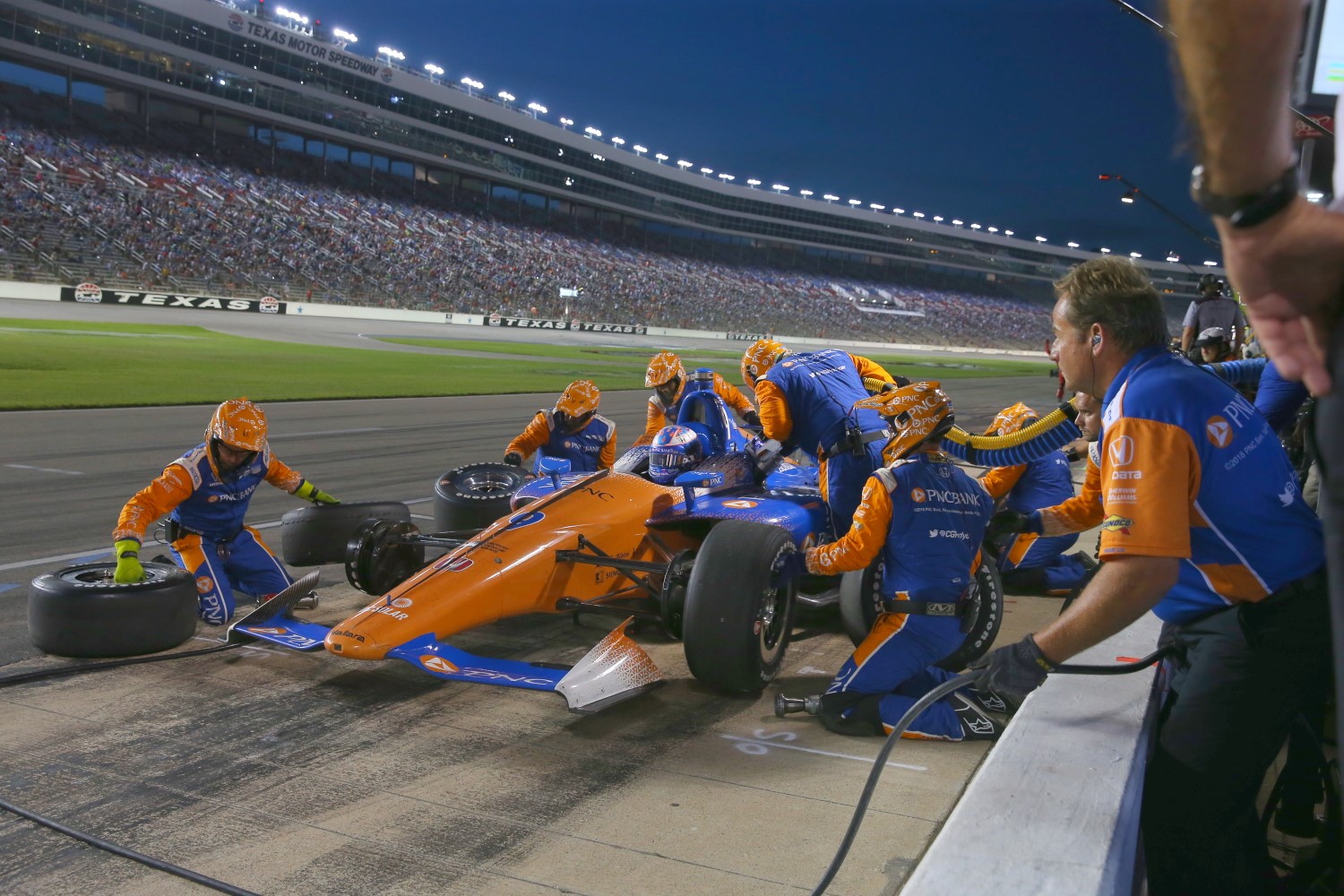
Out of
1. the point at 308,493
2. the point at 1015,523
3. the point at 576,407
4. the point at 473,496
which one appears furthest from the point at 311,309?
the point at 1015,523

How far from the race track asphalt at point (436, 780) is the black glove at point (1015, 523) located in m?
0.98

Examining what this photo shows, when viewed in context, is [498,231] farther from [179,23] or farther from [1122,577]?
[1122,577]

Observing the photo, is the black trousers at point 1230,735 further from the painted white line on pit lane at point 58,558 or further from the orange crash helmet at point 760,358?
the orange crash helmet at point 760,358

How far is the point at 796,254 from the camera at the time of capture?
9506cm

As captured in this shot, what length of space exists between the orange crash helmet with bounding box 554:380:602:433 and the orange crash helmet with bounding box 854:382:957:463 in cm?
417

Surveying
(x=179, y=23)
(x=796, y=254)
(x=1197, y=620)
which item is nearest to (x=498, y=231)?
(x=179, y=23)

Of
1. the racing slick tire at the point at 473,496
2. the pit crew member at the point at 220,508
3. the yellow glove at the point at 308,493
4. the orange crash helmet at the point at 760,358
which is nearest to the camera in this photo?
the pit crew member at the point at 220,508

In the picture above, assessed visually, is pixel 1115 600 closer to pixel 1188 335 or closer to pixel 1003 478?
pixel 1003 478

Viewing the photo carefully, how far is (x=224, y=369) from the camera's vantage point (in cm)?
2223

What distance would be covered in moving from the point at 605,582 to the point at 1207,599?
340 centimetres

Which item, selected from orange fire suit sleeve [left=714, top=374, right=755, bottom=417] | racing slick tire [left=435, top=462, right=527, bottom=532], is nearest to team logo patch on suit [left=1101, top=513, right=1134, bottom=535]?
racing slick tire [left=435, top=462, right=527, bottom=532]

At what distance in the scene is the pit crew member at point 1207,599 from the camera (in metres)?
2.44

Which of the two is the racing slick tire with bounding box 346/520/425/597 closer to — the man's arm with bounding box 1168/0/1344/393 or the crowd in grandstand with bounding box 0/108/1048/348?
the man's arm with bounding box 1168/0/1344/393

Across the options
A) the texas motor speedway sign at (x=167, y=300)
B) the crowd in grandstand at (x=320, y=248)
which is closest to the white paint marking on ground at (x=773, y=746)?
the texas motor speedway sign at (x=167, y=300)
